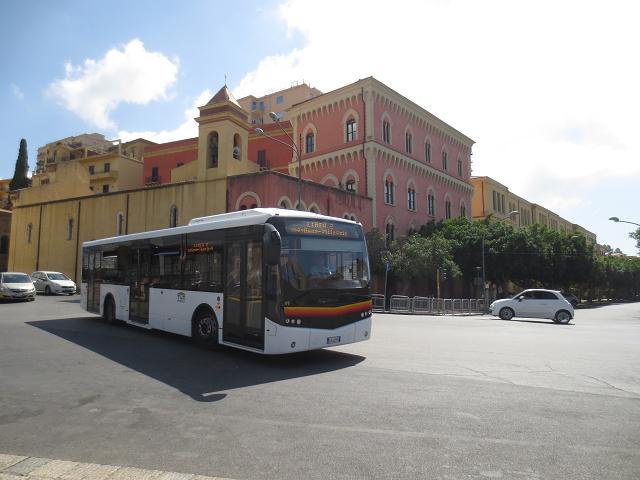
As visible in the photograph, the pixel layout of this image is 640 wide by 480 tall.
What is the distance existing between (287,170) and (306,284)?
36739 mm

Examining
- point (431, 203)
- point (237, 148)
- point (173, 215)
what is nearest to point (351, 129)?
point (237, 148)

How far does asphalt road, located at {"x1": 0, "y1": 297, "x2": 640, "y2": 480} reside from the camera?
14.0ft

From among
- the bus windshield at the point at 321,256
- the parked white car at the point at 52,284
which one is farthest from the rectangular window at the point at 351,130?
the bus windshield at the point at 321,256

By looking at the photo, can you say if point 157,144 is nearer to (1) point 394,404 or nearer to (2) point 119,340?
(2) point 119,340

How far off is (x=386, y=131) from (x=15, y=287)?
29574 mm

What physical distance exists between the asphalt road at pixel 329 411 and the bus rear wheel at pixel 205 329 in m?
0.40

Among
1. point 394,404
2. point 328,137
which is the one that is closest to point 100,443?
point 394,404

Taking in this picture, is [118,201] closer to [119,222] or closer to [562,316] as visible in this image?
[119,222]

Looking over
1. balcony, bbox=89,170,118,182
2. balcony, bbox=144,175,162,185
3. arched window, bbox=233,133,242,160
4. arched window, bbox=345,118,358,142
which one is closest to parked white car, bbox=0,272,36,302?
arched window, bbox=233,133,242,160

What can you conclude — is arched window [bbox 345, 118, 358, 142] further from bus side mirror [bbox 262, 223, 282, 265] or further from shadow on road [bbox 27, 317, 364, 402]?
bus side mirror [bbox 262, 223, 282, 265]

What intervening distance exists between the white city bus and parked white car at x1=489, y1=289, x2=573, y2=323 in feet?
52.4

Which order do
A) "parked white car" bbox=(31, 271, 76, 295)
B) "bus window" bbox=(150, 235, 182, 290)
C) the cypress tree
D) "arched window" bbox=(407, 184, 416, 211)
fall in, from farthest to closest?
1. the cypress tree
2. "arched window" bbox=(407, 184, 416, 211)
3. "parked white car" bbox=(31, 271, 76, 295)
4. "bus window" bbox=(150, 235, 182, 290)

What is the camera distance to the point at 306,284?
28.4 feet

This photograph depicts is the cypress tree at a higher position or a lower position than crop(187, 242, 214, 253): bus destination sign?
higher
